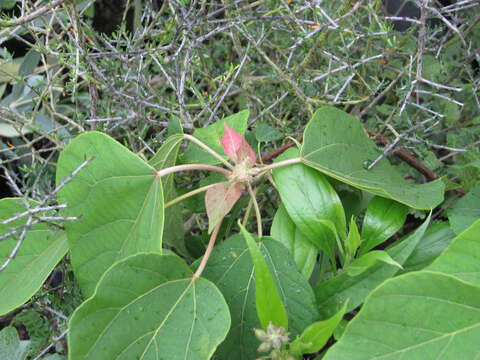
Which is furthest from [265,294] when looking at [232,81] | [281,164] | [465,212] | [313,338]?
[232,81]

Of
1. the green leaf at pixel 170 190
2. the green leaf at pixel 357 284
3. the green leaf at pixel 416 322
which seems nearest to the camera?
the green leaf at pixel 416 322

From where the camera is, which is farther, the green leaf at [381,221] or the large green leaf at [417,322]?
the green leaf at [381,221]

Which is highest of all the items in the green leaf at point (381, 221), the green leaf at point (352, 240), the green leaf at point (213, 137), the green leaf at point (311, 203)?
the green leaf at point (213, 137)

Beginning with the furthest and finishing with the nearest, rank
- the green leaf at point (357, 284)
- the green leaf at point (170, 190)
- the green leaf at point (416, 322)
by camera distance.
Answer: the green leaf at point (170, 190), the green leaf at point (357, 284), the green leaf at point (416, 322)

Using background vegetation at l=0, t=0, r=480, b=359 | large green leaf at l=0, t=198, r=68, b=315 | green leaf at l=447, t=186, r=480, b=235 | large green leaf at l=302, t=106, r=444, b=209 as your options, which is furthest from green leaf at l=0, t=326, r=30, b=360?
green leaf at l=447, t=186, r=480, b=235

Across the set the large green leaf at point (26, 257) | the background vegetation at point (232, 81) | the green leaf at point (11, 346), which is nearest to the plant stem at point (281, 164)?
the background vegetation at point (232, 81)

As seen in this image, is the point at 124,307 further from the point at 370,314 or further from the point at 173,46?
the point at 173,46

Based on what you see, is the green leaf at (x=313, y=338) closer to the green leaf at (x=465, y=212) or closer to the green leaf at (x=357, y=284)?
the green leaf at (x=357, y=284)

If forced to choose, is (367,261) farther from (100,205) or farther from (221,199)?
(100,205)
